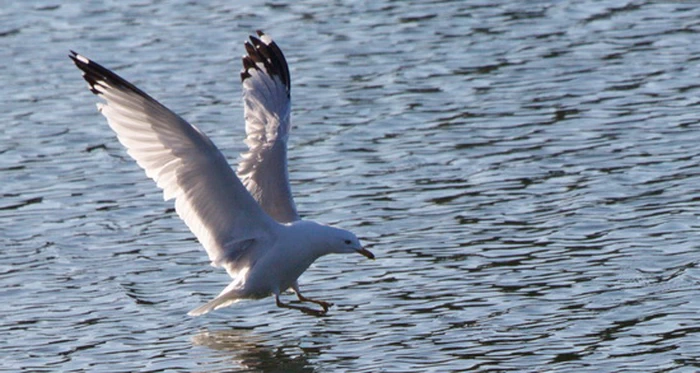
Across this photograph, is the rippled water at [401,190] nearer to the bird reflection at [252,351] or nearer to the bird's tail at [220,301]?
the bird reflection at [252,351]

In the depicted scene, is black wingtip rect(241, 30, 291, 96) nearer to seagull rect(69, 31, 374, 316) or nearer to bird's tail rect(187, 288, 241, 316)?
seagull rect(69, 31, 374, 316)

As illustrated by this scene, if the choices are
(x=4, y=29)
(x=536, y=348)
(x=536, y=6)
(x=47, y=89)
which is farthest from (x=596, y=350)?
(x=4, y=29)

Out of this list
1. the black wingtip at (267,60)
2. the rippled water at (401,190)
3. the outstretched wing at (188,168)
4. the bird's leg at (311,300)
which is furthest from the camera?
the black wingtip at (267,60)

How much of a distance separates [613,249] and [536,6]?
886cm

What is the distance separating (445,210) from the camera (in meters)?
12.2

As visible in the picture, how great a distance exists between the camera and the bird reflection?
9.41 metres

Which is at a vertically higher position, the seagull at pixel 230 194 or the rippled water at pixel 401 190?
the seagull at pixel 230 194

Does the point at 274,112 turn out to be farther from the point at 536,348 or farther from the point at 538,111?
the point at 538,111

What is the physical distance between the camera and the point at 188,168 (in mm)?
9656

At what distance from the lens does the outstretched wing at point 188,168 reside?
941 cm

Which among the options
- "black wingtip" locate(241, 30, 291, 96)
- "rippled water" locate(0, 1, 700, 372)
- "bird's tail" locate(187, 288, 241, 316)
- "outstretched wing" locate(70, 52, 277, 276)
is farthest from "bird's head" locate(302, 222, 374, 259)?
"black wingtip" locate(241, 30, 291, 96)

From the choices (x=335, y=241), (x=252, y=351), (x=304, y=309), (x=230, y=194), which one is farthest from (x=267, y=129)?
(x=252, y=351)

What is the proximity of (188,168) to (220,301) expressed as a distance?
36.6 inches

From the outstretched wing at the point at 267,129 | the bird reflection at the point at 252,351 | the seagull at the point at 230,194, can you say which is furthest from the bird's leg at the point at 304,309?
the outstretched wing at the point at 267,129
